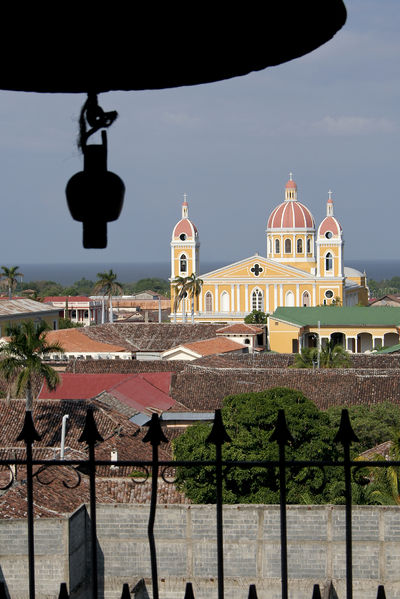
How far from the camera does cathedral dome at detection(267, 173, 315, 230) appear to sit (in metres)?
79.6

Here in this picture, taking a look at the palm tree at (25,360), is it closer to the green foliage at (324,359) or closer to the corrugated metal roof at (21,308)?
the green foliage at (324,359)

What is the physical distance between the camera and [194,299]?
72312mm

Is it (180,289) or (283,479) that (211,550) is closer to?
(283,479)

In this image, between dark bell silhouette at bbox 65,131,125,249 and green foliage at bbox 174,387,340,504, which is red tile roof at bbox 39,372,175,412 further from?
dark bell silhouette at bbox 65,131,125,249

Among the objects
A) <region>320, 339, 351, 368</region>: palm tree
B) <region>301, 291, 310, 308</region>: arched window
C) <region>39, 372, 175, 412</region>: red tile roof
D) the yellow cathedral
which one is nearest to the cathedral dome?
the yellow cathedral

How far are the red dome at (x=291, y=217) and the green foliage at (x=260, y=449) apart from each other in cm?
5781

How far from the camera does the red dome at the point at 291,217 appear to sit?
3135 inches

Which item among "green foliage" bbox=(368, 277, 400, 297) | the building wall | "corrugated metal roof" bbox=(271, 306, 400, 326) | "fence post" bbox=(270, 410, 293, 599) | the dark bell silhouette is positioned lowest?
the building wall

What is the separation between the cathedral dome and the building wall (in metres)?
70.0

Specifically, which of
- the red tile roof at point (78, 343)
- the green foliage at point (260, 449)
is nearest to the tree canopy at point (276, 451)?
the green foliage at point (260, 449)

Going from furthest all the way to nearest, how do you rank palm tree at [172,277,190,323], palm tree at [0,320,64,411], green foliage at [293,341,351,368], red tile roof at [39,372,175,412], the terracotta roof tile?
palm tree at [172,277,190,323], the terracotta roof tile, green foliage at [293,341,351,368], red tile roof at [39,372,175,412], palm tree at [0,320,64,411]

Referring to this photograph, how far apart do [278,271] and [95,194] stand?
6991cm

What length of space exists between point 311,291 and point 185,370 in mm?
39196

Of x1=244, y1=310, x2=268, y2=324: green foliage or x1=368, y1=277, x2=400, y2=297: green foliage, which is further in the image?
x1=368, y1=277, x2=400, y2=297: green foliage
